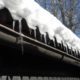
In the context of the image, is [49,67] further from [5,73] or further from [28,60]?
[5,73]

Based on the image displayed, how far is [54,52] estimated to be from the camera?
11.3 ft

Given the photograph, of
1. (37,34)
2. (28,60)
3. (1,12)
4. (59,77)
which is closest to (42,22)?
(37,34)

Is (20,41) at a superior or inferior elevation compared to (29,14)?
inferior

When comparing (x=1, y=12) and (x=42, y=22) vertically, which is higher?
(x=42, y=22)

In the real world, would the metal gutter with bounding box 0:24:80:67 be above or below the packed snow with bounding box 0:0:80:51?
below

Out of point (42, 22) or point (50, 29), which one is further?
point (50, 29)

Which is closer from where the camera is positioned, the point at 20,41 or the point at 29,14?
the point at 20,41

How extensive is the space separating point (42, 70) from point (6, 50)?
124 cm

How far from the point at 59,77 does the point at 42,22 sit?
5.47 ft

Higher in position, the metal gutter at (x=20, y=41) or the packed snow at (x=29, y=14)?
the packed snow at (x=29, y=14)

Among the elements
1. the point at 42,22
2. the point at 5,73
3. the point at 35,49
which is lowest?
the point at 5,73

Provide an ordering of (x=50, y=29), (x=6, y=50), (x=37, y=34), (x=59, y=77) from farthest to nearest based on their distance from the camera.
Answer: (x=59, y=77) → (x=50, y=29) → (x=37, y=34) → (x=6, y=50)

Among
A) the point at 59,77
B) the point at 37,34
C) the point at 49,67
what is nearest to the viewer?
the point at 37,34

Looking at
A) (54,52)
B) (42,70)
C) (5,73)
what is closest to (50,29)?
(54,52)
